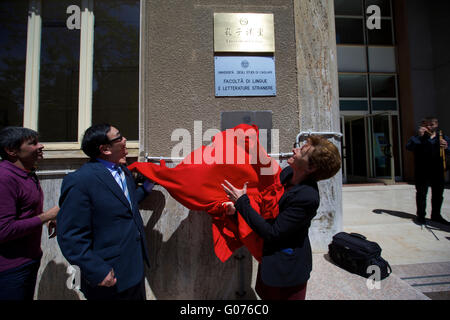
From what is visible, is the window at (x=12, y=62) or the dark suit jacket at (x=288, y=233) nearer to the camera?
the dark suit jacket at (x=288, y=233)

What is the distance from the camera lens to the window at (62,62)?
2627mm

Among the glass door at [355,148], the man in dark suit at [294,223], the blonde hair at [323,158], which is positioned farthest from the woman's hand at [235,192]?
the glass door at [355,148]

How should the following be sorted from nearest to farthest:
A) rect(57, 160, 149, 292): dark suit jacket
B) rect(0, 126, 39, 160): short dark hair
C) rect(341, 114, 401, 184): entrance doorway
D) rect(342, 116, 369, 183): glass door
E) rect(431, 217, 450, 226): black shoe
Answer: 1. rect(57, 160, 149, 292): dark suit jacket
2. rect(0, 126, 39, 160): short dark hair
3. rect(431, 217, 450, 226): black shoe
4. rect(341, 114, 401, 184): entrance doorway
5. rect(342, 116, 369, 183): glass door

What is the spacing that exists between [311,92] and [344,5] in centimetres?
1029

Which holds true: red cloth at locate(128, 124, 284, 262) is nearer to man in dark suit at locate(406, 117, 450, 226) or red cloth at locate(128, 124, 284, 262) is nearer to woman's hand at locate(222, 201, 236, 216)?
woman's hand at locate(222, 201, 236, 216)

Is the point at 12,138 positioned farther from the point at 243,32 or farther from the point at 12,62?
the point at 12,62

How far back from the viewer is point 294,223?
56.2 inches

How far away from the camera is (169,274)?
96.0 inches

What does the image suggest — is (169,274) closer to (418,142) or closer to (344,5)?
(418,142)

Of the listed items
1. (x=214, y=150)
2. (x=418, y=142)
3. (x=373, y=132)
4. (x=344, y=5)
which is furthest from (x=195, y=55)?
(x=344, y=5)

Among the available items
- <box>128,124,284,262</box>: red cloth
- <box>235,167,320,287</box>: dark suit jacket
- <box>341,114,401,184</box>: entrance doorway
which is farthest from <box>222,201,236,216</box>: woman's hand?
<box>341,114,401,184</box>: entrance doorway

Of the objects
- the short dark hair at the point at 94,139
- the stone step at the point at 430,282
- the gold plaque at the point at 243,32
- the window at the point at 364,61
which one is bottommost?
the stone step at the point at 430,282

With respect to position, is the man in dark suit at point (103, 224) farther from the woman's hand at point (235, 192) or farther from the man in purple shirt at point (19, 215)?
the woman's hand at point (235, 192)

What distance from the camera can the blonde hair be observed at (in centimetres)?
148
